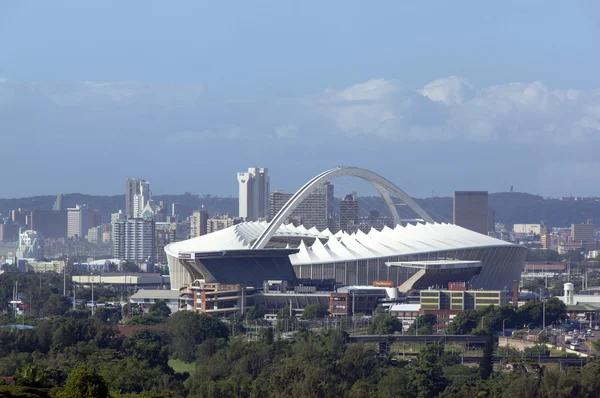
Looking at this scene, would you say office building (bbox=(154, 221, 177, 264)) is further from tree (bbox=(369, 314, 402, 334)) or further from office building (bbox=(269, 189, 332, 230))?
tree (bbox=(369, 314, 402, 334))

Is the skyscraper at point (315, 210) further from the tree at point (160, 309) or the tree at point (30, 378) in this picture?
the tree at point (30, 378)

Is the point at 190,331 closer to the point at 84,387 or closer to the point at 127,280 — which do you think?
the point at 84,387

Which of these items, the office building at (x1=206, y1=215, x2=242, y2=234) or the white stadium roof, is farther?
the office building at (x1=206, y1=215, x2=242, y2=234)

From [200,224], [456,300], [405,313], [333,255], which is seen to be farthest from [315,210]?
[405,313]

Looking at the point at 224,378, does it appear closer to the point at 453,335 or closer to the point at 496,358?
the point at 496,358

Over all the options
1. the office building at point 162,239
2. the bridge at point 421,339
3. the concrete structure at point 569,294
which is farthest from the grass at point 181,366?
the office building at point 162,239

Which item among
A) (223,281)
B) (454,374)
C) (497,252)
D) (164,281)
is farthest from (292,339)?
(164,281)

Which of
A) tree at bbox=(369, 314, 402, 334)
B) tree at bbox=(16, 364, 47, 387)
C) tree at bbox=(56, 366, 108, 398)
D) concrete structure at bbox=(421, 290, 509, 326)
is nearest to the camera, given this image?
tree at bbox=(56, 366, 108, 398)

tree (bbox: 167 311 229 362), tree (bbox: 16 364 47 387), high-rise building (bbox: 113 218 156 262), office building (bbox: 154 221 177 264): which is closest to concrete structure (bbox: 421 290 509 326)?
tree (bbox: 167 311 229 362)
